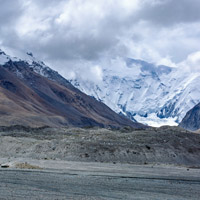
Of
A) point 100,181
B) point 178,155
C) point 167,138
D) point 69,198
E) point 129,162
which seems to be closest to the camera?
point 69,198

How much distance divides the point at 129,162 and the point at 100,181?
83.0 feet

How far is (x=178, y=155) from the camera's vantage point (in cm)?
6781

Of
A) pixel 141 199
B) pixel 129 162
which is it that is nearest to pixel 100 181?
pixel 141 199

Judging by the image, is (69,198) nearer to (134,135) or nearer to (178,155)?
(178,155)

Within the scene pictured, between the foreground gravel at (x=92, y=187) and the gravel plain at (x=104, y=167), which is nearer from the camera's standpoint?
the foreground gravel at (x=92, y=187)

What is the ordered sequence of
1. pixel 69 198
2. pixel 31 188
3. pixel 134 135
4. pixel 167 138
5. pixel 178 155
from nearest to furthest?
pixel 69 198, pixel 31 188, pixel 178 155, pixel 167 138, pixel 134 135

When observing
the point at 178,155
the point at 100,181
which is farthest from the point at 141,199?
the point at 178,155

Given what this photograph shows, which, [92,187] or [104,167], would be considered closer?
[92,187]

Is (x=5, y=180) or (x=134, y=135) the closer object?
(x=5, y=180)

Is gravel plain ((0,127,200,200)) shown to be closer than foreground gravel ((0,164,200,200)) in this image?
No

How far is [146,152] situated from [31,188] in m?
37.2

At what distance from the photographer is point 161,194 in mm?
31734

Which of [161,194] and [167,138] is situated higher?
[167,138]

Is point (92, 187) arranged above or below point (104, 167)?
below
